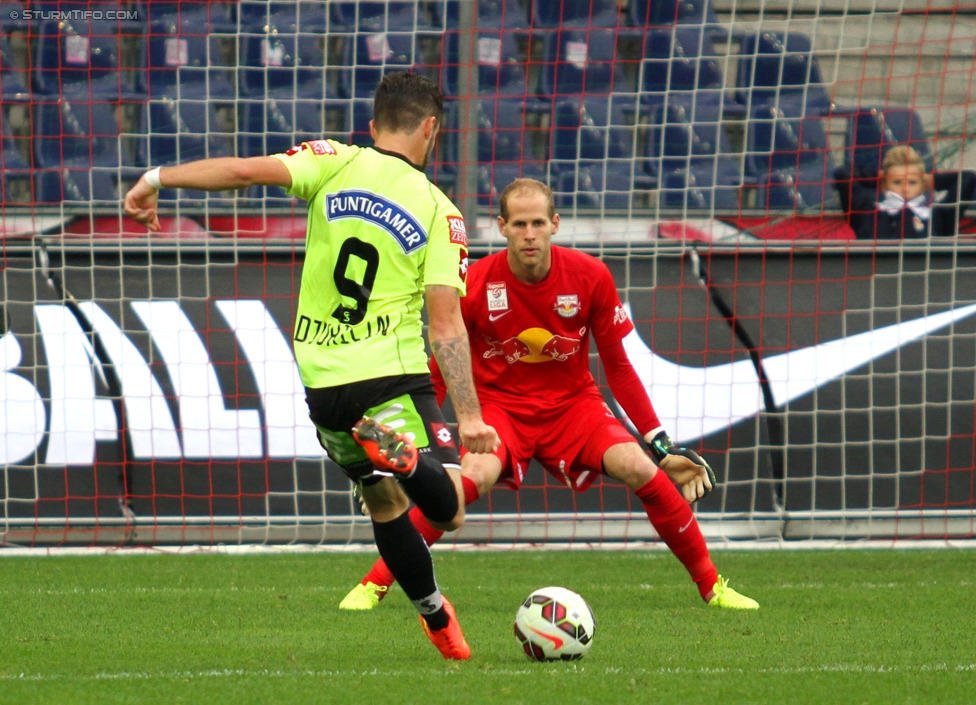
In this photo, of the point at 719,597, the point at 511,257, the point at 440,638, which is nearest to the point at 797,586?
the point at 719,597

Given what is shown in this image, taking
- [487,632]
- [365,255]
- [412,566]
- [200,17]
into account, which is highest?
[200,17]

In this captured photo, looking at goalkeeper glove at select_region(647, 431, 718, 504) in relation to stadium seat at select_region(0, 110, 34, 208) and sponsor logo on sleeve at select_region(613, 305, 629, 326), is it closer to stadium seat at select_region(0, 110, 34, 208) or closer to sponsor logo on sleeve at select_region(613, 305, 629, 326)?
sponsor logo on sleeve at select_region(613, 305, 629, 326)

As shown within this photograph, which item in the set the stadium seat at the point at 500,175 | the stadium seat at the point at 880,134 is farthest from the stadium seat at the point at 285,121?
the stadium seat at the point at 880,134

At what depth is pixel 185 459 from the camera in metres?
7.56

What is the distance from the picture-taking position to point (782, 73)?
1019 cm

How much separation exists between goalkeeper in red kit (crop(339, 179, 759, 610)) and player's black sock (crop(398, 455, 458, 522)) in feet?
4.92

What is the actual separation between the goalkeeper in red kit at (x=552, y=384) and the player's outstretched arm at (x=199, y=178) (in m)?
2.05

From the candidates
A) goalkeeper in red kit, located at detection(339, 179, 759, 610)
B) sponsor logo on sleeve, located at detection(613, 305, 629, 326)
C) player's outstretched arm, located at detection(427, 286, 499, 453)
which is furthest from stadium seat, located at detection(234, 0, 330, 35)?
player's outstretched arm, located at detection(427, 286, 499, 453)

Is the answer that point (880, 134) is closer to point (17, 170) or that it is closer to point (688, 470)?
point (688, 470)

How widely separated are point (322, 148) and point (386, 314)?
547 millimetres

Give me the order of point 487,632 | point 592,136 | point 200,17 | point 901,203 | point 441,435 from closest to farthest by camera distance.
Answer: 1. point 441,435
2. point 487,632
3. point 901,203
4. point 200,17
5. point 592,136

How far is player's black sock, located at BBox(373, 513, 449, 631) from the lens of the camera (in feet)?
13.3

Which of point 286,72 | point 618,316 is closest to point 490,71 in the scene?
point 286,72

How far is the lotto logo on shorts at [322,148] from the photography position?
3.98 meters
